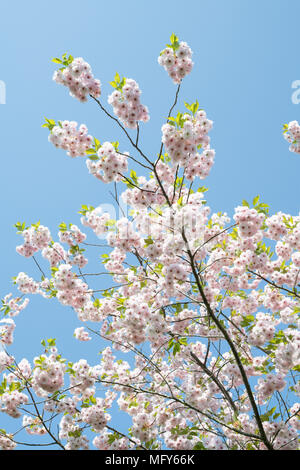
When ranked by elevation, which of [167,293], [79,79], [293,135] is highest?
[293,135]

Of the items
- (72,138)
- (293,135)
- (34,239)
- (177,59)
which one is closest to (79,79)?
(72,138)

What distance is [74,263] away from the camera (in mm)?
7379

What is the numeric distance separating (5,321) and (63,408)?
248cm

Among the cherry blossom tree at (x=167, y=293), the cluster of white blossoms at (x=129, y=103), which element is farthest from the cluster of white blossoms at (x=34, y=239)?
the cluster of white blossoms at (x=129, y=103)

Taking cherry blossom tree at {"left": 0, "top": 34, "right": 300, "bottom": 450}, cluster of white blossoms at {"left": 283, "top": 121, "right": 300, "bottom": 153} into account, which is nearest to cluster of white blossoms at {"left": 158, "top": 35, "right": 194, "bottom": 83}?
cherry blossom tree at {"left": 0, "top": 34, "right": 300, "bottom": 450}

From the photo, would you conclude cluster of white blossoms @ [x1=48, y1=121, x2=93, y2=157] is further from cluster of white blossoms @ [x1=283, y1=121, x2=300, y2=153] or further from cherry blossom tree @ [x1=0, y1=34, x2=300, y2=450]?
cluster of white blossoms @ [x1=283, y1=121, x2=300, y2=153]

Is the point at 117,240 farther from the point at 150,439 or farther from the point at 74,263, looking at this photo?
the point at 150,439

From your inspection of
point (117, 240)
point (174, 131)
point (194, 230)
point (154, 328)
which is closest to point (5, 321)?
point (117, 240)

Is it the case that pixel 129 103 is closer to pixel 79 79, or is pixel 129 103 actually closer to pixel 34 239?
pixel 79 79

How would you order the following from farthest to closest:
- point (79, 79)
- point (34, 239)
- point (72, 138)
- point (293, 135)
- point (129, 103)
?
point (293, 135) < point (34, 239) < point (72, 138) < point (79, 79) < point (129, 103)

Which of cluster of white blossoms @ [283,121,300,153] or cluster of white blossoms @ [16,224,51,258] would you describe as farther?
cluster of white blossoms @ [283,121,300,153]

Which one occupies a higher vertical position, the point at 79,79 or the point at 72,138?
the point at 79,79

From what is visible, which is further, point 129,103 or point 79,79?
point 79,79

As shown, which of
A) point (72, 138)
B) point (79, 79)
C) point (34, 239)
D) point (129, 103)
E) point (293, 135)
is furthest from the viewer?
point (293, 135)
